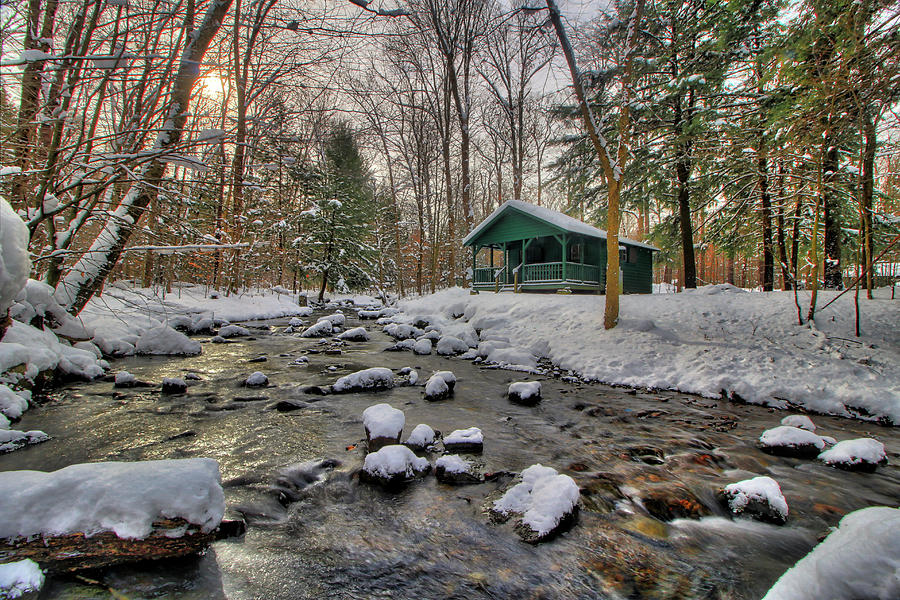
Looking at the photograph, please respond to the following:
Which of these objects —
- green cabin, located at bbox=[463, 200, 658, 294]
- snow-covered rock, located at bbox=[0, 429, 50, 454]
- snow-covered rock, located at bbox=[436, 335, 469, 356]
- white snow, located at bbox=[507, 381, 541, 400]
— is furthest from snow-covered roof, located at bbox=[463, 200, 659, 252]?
snow-covered rock, located at bbox=[0, 429, 50, 454]

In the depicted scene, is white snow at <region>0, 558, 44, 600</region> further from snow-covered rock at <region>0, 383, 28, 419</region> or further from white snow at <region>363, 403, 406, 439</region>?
snow-covered rock at <region>0, 383, 28, 419</region>

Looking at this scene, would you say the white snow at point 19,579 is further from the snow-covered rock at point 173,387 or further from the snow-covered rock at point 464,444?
the snow-covered rock at point 173,387

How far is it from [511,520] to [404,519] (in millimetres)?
698

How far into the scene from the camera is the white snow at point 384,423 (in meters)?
3.38

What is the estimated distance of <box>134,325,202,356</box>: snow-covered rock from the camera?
302 inches

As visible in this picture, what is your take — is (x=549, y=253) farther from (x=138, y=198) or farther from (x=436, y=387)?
(x=138, y=198)

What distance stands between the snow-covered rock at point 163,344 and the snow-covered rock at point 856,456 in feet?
32.3

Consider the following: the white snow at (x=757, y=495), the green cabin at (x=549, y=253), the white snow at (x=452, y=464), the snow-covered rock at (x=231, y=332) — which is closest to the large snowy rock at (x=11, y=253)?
the white snow at (x=452, y=464)

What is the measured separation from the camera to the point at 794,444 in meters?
3.60

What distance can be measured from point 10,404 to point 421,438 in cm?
410

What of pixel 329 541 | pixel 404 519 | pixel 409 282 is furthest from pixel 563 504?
pixel 409 282

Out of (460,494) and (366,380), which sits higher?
(366,380)

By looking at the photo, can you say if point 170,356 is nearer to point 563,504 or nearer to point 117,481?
point 117,481

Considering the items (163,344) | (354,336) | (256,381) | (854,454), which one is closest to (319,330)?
(354,336)
